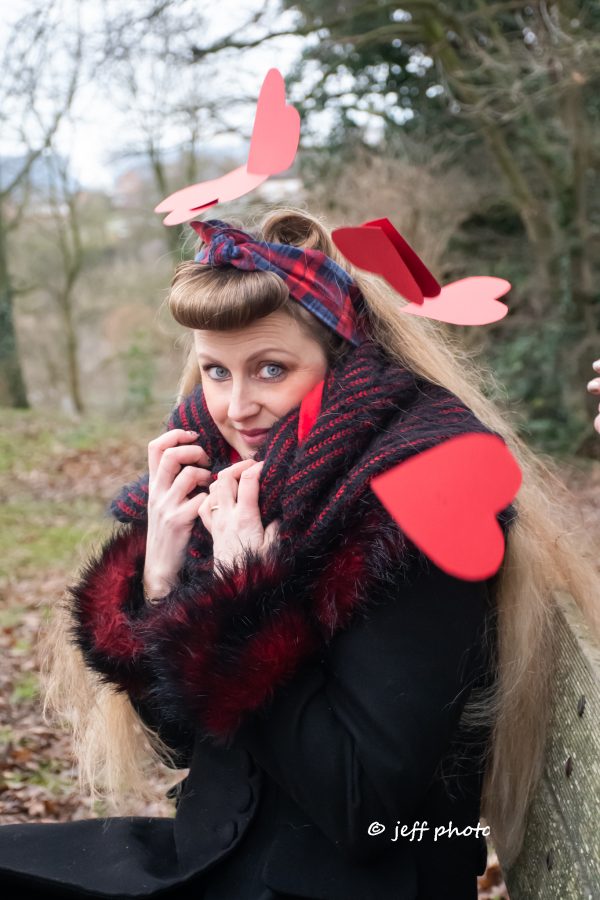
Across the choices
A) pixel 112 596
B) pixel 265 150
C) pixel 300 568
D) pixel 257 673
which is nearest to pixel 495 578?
pixel 300 568

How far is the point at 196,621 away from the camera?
1896mm

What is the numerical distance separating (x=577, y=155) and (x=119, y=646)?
1025 centimetres

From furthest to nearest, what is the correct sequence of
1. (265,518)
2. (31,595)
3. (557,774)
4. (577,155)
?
(577,155)
(31,595)
(265,518)
(557,774)

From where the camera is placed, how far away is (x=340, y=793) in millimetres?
1749

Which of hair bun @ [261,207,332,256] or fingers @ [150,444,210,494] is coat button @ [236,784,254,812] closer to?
fingers @ [150,444,210,494]

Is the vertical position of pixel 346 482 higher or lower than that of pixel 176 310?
lower

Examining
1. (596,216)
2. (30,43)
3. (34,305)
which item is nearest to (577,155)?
(596,216)

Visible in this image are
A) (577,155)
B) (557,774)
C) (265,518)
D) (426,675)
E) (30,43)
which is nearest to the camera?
(426,675)

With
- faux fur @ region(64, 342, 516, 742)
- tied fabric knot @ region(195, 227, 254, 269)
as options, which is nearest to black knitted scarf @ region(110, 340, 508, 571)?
faux fur @ region(64, 342, 516, 742)

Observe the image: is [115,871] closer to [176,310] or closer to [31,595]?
[176,310]

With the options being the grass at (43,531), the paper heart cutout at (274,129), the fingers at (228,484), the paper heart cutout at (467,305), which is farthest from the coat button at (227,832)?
the grass at (43,531)

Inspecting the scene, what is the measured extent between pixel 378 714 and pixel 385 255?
91 cm

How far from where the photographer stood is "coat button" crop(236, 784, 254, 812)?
1965 mm

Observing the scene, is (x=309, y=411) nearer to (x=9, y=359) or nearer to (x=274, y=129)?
(x=274, y=129)
